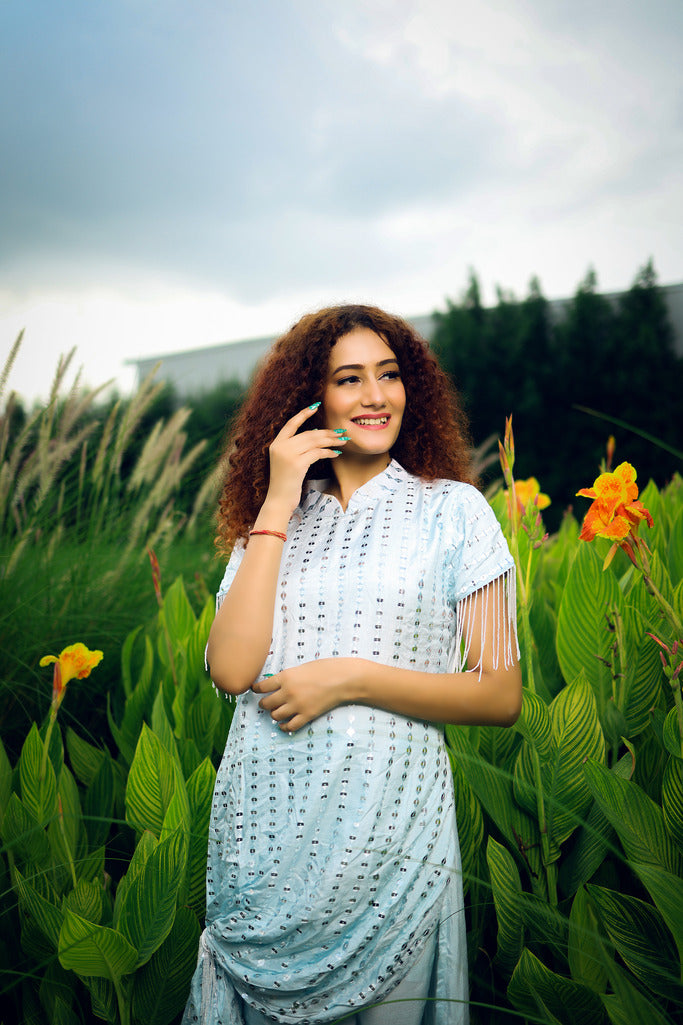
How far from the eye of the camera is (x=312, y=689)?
1019 mm

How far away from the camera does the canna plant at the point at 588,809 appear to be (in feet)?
3.60

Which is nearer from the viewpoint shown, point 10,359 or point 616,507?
point 616,507

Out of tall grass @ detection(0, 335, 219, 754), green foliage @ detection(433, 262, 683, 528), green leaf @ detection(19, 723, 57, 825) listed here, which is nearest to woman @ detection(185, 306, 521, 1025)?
green leaf @ detection(19, 723, 57, 825)

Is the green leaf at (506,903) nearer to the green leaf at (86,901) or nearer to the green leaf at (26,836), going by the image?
the green leaf at (86,901)

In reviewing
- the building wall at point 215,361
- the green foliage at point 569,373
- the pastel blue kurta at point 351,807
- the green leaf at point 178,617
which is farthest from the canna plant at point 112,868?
the building wall at point 215,361

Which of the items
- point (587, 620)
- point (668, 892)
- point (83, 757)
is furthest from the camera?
point (83, 757)

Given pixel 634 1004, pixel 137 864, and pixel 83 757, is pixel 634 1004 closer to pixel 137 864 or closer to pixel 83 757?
pixel 137 864

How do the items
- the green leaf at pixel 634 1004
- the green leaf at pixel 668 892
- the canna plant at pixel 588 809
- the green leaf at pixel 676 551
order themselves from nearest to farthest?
1. the green leaf at pixel 634 1004
2. the green leaf at pixel 668 892
3. the canna plant at pixel 588 809
4. the green leaf at pixel 676 551

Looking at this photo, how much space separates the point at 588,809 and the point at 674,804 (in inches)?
9.5

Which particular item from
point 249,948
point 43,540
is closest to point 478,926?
point 249,948

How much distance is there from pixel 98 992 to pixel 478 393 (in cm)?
711

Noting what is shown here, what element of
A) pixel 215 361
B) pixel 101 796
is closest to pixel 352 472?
pixel 101 796

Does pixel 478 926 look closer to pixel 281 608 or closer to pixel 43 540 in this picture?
pixel 281 608

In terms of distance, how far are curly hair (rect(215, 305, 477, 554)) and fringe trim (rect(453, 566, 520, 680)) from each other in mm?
264
